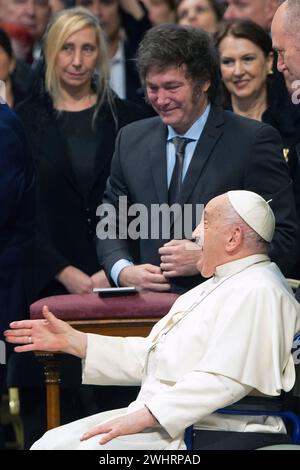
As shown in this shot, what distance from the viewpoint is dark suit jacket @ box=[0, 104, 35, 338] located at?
19.5 ft

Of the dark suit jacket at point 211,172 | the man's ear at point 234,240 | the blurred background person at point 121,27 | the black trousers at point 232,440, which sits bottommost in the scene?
the black trousers at point 232,440

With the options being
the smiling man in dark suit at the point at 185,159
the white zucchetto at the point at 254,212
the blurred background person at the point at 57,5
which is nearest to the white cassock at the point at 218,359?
the white zucchetto at the point at 254,212

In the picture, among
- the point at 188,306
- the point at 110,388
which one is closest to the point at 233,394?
the point at 188,306

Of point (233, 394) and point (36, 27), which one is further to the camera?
point (36, 27)

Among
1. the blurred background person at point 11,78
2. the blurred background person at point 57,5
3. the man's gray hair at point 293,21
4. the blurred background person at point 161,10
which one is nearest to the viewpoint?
the man's gray hair at point 293,21

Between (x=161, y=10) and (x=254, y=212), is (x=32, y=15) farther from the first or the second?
(x=254, y=212)

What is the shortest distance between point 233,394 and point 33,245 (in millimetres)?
1929

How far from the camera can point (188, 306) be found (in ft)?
17.2

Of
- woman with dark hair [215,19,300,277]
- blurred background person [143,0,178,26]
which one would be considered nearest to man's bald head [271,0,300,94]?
woman with dark hair [215,19,300,277]

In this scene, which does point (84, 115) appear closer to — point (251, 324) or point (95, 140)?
point (95, 140)

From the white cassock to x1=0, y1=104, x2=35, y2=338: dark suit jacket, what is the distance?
3.52 ft

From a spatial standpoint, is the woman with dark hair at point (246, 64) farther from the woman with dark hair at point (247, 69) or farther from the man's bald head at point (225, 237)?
the man's bald head at point (225, 237)

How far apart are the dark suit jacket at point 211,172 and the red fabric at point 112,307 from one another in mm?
241

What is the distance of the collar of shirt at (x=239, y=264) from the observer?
16.3 ft
